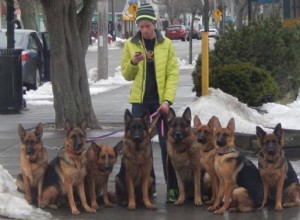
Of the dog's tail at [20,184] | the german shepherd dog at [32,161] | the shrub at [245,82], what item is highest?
the shrub at [245,82]

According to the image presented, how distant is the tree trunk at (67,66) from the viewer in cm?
1438

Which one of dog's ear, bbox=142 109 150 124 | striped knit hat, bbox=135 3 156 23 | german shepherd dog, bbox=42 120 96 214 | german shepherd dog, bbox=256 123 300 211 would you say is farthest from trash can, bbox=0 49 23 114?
german shepherd dog, bbox=256 123 300 211

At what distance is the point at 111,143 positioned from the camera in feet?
42.5

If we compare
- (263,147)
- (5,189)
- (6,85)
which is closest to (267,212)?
(263,147)

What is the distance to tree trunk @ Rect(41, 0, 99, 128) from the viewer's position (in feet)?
47.2

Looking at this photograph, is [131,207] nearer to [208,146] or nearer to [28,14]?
[208,146]

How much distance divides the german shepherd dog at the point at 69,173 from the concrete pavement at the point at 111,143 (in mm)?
140

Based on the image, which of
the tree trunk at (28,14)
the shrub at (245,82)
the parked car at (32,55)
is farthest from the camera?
the tree trunk at (28,14)

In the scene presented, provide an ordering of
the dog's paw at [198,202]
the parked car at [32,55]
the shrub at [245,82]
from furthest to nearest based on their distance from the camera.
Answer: the parked car at [32,55] → the shrub at [245,82] → the dog's paw at [198,202]

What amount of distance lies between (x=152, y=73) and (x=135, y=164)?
1116mm

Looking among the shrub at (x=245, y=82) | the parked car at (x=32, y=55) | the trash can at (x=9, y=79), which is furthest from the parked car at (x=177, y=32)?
the shrub at (x=245, y=82)

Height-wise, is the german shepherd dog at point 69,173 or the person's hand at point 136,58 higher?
the person's hand at point 136,58

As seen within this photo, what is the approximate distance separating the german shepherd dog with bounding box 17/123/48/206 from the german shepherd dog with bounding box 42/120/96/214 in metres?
0.08

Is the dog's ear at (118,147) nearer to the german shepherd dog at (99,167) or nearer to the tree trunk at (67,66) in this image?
the german shepherd dog at (99,167)
